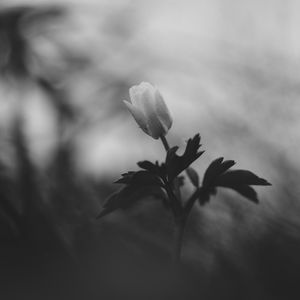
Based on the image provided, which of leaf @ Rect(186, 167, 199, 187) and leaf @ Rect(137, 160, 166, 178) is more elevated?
leaf @ Rect(137, 160, 166, 178)

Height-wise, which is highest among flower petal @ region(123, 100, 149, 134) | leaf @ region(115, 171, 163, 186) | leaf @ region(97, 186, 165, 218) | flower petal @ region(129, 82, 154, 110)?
flower petal @ region(129, 82, 154, 110)

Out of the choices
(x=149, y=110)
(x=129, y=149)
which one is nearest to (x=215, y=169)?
(x=149, y=110)

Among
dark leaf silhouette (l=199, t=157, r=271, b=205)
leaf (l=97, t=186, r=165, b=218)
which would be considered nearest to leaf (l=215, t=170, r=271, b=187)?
dark leaf silhouette (l=199, t=157, r=271, b=205)

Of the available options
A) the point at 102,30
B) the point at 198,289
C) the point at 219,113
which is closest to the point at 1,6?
the point at 102,30

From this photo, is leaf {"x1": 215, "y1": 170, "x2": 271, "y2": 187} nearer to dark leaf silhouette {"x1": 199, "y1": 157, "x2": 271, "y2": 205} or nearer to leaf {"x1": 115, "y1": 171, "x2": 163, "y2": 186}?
dark leaf silhouette {"x1": 199, "y1": 157, "x2": 271, "y2": 205}

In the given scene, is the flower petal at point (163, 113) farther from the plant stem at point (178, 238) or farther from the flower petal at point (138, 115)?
the plant stem at point (178, 238)

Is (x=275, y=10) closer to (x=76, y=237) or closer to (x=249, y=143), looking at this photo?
(x=249, y=143)

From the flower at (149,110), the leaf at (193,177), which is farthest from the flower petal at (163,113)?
the leaf at (193,177)
